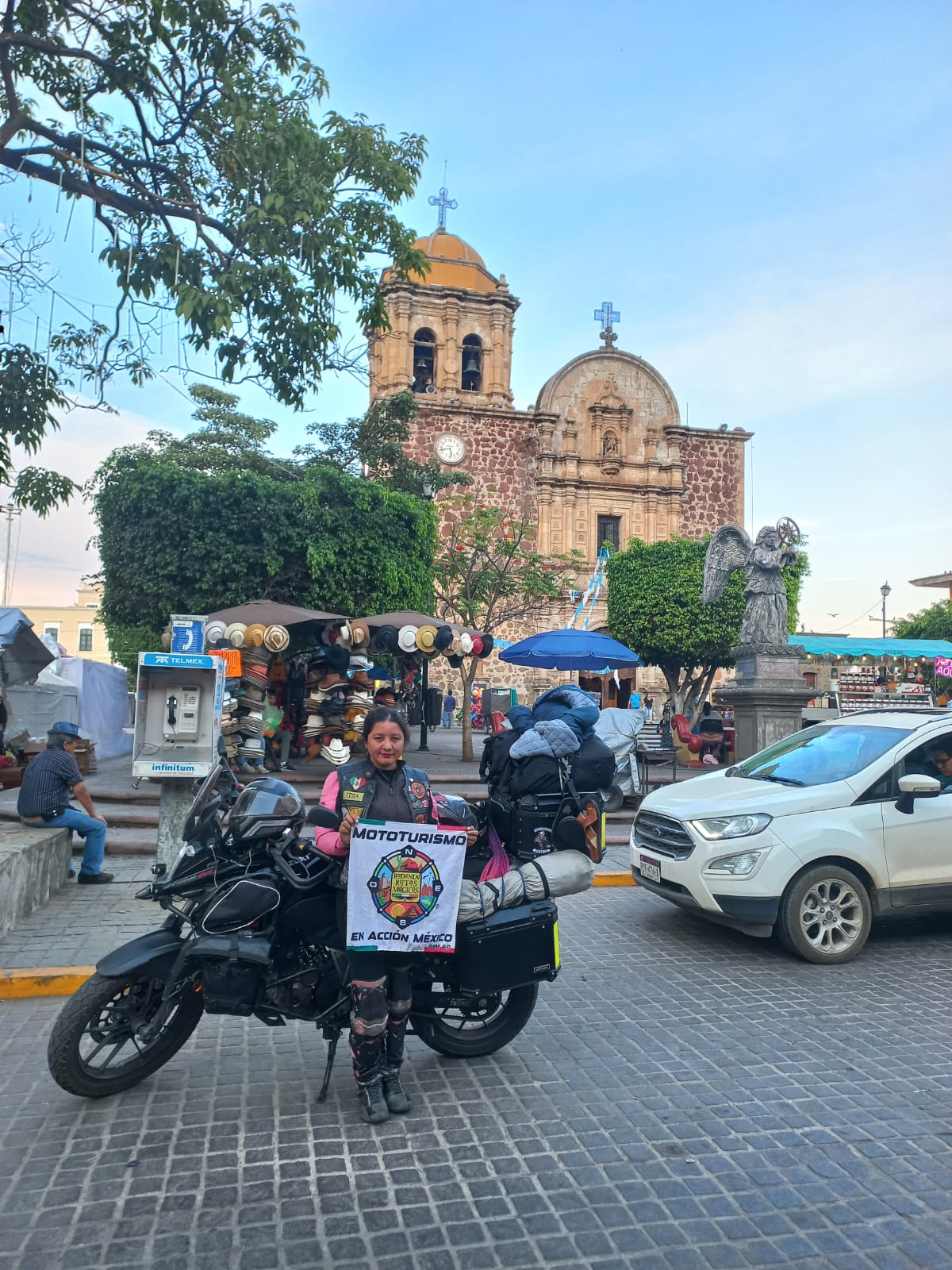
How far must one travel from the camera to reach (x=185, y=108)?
7.45m

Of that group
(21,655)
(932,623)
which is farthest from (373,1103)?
(932,623)

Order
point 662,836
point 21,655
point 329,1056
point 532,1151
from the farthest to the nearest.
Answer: point 21,655
point 662,836
point 329,1056
point 532,1151

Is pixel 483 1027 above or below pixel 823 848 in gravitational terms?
below

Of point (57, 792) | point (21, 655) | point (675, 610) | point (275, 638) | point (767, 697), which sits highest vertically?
point (675, 610)

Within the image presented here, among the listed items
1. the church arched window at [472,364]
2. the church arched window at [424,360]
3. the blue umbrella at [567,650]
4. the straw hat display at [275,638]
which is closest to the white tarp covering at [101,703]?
the straw hat display at [275,638]

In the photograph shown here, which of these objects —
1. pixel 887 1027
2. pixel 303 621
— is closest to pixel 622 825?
pixel 303 621

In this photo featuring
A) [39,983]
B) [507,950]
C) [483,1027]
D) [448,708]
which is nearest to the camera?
[507,950]

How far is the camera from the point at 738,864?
5820 millimetres

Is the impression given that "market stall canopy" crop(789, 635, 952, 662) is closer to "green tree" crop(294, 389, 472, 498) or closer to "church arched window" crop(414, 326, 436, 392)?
"green tree" crop(294, 389, 472, 498)

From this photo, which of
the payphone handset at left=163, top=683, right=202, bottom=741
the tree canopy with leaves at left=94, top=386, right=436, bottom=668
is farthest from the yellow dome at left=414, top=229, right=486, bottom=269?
the payphone handset at left=163, top=683, right=202, bottom=741

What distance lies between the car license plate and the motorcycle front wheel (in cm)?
355

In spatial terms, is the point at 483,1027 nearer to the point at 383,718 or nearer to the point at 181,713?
the point at 383,718

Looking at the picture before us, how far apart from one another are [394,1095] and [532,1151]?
64cm

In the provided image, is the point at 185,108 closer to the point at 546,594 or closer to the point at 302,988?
the point at 302,988
